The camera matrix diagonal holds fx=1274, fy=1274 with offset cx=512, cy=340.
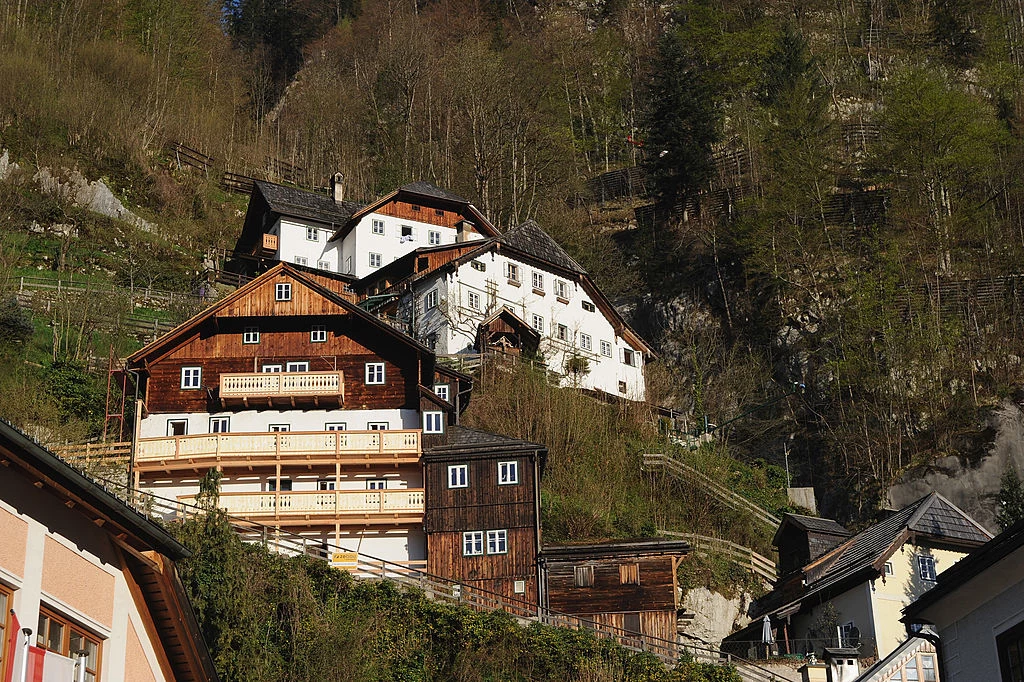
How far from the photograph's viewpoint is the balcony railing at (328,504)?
36969 mm

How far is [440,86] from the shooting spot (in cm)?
7750

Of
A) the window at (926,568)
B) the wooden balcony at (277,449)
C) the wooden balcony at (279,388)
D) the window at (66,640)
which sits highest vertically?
the wooden balcony at (279,388)

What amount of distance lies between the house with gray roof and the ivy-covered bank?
16.0 ft

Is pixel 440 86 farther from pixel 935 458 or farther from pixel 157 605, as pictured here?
pixel 157 605

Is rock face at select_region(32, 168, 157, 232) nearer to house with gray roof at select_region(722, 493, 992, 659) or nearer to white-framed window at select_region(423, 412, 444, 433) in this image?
white-framed window at select_region(423, 412, 444, 433)

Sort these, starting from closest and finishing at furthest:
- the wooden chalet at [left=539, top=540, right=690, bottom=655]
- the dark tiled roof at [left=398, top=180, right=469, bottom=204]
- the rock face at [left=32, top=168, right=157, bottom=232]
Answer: the wooden chalet at [left=539, top=540, right=690, bottom=655] → the rock face at [left=32, top=168, right=157, bottom=232] → the dark tiled roof at [left=398, top=180, right=469, bottom=204]

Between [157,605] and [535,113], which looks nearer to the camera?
[157,605]

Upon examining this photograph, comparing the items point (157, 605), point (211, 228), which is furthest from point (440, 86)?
point (157, 605)

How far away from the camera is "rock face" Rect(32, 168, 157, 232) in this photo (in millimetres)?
62344

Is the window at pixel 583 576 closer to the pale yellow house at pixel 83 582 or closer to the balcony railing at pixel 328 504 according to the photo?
the balcony railing at pixel 328 504

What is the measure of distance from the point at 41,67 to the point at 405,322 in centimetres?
2790

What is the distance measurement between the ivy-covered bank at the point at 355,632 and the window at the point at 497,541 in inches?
199

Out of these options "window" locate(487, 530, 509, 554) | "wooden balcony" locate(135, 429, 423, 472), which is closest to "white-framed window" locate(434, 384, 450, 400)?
"wooden balcony" locate(135, 429, 423, 472)

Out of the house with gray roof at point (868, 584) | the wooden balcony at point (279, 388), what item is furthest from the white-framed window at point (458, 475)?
the house with gray roof at point (868, 584)
